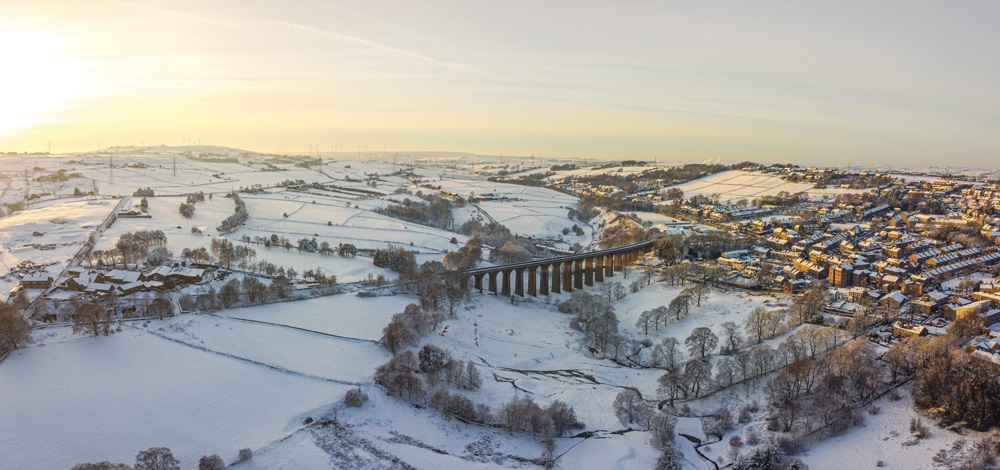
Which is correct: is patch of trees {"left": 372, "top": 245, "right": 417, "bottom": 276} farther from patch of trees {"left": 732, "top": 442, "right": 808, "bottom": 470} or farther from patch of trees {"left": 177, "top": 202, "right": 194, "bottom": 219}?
patch of trees {"left": 732, "top": 442, "right": 808, "bottom": 470}

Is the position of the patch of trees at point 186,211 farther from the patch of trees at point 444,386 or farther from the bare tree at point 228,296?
the patch of trees at point 444,386

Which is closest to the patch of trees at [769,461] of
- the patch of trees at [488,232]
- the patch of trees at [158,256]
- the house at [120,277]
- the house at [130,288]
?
the house at [130,288]

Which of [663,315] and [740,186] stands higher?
[740,186]

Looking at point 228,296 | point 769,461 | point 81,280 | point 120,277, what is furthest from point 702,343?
point 81,280

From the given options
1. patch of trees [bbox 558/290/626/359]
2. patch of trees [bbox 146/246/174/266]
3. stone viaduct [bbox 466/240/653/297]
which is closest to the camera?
patch of trees [bbox 558/290/626/359]

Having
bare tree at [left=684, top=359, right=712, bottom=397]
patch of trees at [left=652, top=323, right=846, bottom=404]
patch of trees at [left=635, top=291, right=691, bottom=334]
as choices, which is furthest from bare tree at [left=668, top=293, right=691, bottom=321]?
bare tree at [left=684, top=359, right=712, bottom=397]

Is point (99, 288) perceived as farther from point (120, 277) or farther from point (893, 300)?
point (893, 300)
